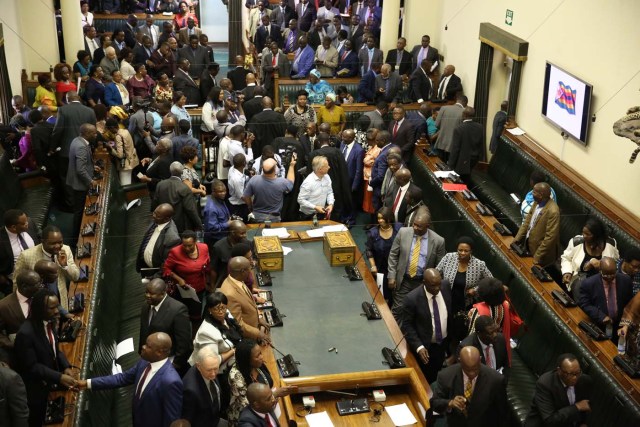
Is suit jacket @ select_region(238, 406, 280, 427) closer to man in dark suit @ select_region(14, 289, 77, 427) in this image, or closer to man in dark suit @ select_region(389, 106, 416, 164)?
man in dark suit @ select_region(14, 289, 77, 427)

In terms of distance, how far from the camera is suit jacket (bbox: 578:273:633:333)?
6906mm

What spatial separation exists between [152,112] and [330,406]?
618 cm

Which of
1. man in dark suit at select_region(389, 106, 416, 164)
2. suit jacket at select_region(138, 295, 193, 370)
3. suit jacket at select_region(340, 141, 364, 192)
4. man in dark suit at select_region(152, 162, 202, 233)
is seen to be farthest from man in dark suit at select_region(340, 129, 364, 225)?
suit jacket at select_region(138, 295, 193, 370)

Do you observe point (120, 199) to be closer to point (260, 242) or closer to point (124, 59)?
point (260, 242)

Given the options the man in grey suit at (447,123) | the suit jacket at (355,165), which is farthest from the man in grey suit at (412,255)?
the man in grey suit at (447,123)

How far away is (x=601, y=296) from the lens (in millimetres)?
6938

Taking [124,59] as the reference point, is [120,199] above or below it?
below

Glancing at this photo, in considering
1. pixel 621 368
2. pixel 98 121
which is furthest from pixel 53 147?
pixel 621 368

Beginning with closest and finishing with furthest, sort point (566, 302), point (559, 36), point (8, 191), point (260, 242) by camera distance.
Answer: point (566, 302) < point (260, 242) < point (8, 191) < point (559, 36)

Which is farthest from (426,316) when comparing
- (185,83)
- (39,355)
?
(185,83)

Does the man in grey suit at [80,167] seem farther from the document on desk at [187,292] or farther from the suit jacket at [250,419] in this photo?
the suit jacket at [250,419]

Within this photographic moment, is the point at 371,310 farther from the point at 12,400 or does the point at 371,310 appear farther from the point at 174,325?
the point at 12,400

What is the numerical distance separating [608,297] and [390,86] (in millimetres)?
7730

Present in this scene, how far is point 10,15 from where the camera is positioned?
1399cm
